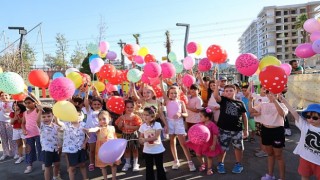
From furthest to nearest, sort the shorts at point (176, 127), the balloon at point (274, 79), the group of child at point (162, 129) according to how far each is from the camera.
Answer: the shorts at point (176, 127)
the group of child at point (162, 129)
the balloon at point (274, 79)

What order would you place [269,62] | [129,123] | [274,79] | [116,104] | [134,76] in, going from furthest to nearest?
[134,76], [129,123], [116,104], [269,62], [274,79]

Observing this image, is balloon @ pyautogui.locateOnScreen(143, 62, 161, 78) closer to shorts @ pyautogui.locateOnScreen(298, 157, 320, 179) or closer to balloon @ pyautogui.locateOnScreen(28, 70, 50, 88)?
balloon @ pyautogui.locateOnScreen(28, 70, 50, 88)

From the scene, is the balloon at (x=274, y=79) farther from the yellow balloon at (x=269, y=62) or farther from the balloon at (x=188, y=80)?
the balloon at (x=188, y=80)

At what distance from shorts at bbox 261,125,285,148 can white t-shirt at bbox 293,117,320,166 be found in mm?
563

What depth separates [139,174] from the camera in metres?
4.93

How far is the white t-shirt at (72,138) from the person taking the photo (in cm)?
420

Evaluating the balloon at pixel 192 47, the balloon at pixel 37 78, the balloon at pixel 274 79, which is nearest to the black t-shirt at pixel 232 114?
the balloon at pixel 274 79

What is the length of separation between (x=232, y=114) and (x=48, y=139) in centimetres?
310

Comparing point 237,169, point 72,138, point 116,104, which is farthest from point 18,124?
point 237,169

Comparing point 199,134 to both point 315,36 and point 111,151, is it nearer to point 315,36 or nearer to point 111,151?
point 111,151

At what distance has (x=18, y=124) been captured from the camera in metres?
6.05

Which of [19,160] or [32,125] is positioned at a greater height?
[32,125]

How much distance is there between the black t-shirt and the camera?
461cm

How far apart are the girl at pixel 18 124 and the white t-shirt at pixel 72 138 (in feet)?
7.42
